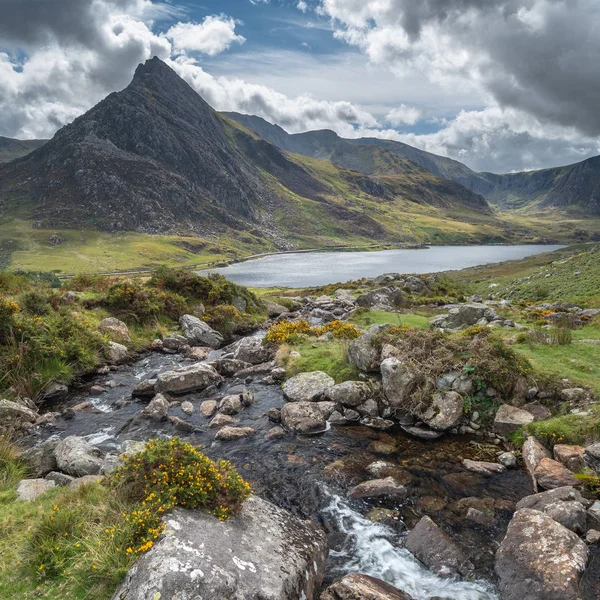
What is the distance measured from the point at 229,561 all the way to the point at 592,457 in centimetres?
1091

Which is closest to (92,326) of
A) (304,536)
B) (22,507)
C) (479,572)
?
(22,507)

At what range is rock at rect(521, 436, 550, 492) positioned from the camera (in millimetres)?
12595

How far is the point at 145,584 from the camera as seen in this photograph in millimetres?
6383

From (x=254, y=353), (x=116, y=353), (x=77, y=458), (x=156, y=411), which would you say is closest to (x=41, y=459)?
(x=77, y=458)

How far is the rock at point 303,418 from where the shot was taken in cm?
1655

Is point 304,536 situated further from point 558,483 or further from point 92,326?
point 92,326

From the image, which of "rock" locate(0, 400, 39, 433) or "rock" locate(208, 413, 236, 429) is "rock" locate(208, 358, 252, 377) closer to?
"rock" locate(208, 413, 236, 429)

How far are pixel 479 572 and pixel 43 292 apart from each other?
2970cm

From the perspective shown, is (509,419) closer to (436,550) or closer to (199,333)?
(436,550)

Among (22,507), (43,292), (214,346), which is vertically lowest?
(214,346)

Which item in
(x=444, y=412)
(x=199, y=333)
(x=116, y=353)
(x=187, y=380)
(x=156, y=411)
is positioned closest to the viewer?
(x=444, y=412)

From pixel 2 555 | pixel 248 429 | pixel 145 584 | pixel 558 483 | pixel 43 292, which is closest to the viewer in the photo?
pixel 145 584

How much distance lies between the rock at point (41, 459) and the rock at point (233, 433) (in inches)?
228

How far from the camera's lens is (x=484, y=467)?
519 inches
